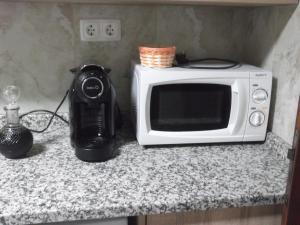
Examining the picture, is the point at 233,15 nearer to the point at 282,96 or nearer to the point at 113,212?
the point at 282,96

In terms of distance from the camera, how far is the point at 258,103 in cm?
108

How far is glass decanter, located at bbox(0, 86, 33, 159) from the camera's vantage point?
0.97 metres

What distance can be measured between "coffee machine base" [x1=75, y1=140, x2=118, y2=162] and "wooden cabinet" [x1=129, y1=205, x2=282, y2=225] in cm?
23

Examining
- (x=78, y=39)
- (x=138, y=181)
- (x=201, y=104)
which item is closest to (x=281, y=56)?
(x=201, y=104)

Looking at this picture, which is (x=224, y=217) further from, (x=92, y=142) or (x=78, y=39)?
(x=78, y=39)

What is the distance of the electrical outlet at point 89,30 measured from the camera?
1.23 m

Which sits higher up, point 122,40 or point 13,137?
point 122,40

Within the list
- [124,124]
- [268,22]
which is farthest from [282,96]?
[124,124]

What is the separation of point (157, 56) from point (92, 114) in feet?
0.95

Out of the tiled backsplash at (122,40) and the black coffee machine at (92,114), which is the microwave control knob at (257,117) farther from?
the black coffee machine at (92,114)

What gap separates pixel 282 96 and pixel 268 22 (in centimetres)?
28

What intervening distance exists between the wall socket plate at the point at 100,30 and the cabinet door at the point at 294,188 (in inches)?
31.2

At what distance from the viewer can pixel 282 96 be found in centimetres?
109

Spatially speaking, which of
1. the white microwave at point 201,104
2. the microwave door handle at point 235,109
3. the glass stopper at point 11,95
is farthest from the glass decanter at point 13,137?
the microwave door handle at point 235,109
